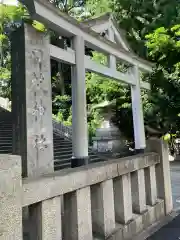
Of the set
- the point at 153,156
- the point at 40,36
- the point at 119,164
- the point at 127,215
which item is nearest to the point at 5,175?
the point at 40,36

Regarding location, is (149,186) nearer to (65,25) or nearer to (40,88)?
(40,88)

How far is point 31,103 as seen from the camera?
2617mm

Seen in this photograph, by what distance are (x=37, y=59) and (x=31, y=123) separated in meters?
0.64

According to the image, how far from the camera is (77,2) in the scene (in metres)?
18.0

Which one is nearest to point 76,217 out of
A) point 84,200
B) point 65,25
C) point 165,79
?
point 84,200

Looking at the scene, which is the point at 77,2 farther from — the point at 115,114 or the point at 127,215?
the point at 127,215

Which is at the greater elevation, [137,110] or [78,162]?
[137,110]

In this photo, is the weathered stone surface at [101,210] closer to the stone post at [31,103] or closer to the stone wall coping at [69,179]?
the stone wall coping at [69,179]

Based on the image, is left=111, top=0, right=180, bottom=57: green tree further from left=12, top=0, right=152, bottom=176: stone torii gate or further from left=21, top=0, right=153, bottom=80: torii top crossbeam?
left=12, top=0, right=152, bottom=176: stone torii gate

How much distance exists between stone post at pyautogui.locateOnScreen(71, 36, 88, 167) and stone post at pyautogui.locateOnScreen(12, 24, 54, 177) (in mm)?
554

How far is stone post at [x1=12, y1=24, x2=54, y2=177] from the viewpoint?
8.36ft

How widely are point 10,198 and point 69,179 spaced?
84 centimetres

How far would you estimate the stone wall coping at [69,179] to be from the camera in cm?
218

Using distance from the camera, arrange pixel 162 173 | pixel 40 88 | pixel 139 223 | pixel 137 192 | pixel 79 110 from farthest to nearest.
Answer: pixel 162 173 → pixel 137 192 → pixel 139 223 → pixel 79 110 → pixel 40 88
